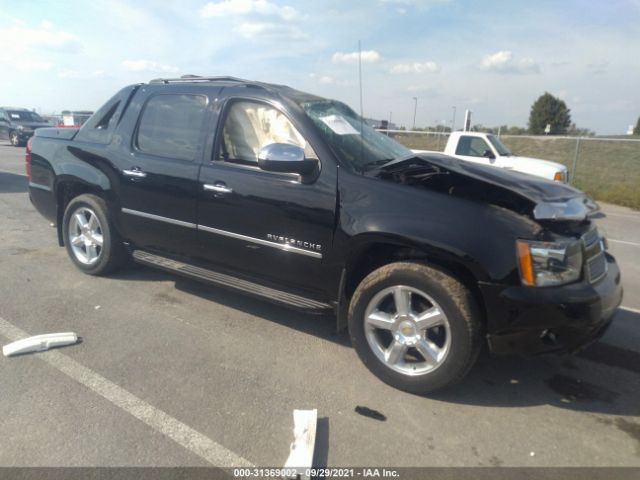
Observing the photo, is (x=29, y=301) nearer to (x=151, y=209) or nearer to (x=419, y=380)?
(x=151, y=209)

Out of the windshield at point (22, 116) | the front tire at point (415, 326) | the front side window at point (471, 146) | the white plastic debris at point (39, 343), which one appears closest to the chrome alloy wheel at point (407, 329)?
the front tire at point (415, 326)

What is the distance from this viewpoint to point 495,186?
2.98 meters

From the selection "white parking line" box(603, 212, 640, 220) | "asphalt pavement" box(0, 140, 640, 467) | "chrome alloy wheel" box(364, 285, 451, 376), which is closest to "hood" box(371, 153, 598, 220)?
"chrome alloy wheel" box(364, 285, 451, 376)

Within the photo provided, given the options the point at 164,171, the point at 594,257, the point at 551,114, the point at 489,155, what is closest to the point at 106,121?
the point at 164,171

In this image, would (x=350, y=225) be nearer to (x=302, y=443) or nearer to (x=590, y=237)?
(x=302, y=443)

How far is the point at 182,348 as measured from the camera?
351cm

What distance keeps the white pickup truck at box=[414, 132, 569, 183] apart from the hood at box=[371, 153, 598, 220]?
784 centimetres

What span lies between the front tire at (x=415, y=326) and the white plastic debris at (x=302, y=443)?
625mm

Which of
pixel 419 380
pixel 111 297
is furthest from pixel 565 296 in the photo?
pixel 111 297

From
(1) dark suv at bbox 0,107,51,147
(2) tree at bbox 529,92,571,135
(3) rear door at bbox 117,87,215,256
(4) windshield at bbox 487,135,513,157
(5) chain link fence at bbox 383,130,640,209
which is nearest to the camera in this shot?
(3) rear door at bbox 117,87,215,256

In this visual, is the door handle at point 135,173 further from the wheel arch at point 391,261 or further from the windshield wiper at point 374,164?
the wheel arch at point 391,261

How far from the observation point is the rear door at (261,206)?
3.28 m

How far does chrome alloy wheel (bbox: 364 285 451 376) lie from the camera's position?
2.93 m

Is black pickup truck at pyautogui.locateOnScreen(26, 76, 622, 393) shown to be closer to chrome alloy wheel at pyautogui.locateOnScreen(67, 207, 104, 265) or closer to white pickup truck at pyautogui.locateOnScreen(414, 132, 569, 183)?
chrome alloy wheel at pyautogui.locateOnScreen(67, 207, 104, 265)
